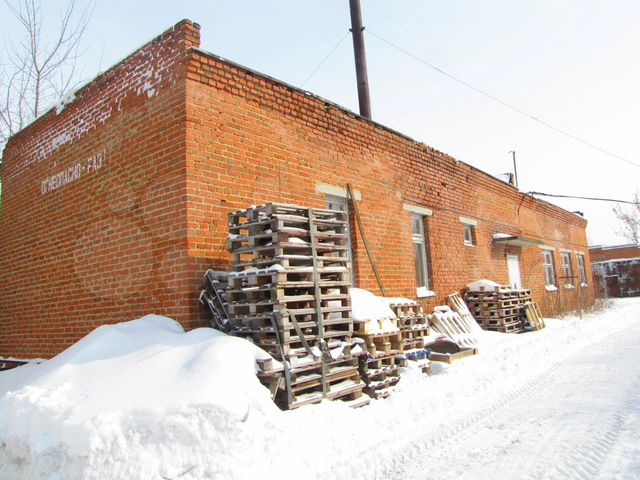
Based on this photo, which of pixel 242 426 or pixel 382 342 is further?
pixel 382 342

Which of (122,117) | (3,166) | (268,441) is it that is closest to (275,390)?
(268,441)

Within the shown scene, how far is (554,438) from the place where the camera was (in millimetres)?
4086

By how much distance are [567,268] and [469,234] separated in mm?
10768

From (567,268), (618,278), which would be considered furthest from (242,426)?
(618,278)

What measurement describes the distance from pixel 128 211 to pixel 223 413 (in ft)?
13.9

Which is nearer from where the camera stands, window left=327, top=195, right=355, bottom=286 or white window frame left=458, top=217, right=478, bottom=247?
window left=327, top=195, right=355, bottom=286

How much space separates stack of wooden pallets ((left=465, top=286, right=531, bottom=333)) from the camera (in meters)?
11.5

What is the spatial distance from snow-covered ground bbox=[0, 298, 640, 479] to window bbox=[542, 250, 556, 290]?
13.9 meters

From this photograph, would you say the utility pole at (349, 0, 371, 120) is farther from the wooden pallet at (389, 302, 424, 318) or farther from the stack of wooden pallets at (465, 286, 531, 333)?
the wooden pallet at (389, 302, 424, 318)

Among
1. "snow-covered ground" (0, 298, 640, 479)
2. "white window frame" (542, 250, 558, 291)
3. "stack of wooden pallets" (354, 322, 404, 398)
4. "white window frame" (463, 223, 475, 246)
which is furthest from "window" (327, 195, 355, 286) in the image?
"white window frame" (542, 250, 558, 291)

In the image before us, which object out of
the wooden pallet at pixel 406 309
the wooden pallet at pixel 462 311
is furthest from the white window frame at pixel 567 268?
the wooden pallet at pixel 406 309

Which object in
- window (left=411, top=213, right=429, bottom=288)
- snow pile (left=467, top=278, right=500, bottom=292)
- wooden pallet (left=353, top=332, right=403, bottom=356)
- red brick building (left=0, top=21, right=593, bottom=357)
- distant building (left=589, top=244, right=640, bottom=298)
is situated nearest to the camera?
wooden pallet (left=353, top=332, right=403, bottom=356)

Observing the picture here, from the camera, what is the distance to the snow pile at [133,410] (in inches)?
136

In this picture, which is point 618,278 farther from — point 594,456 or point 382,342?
point 594,456
